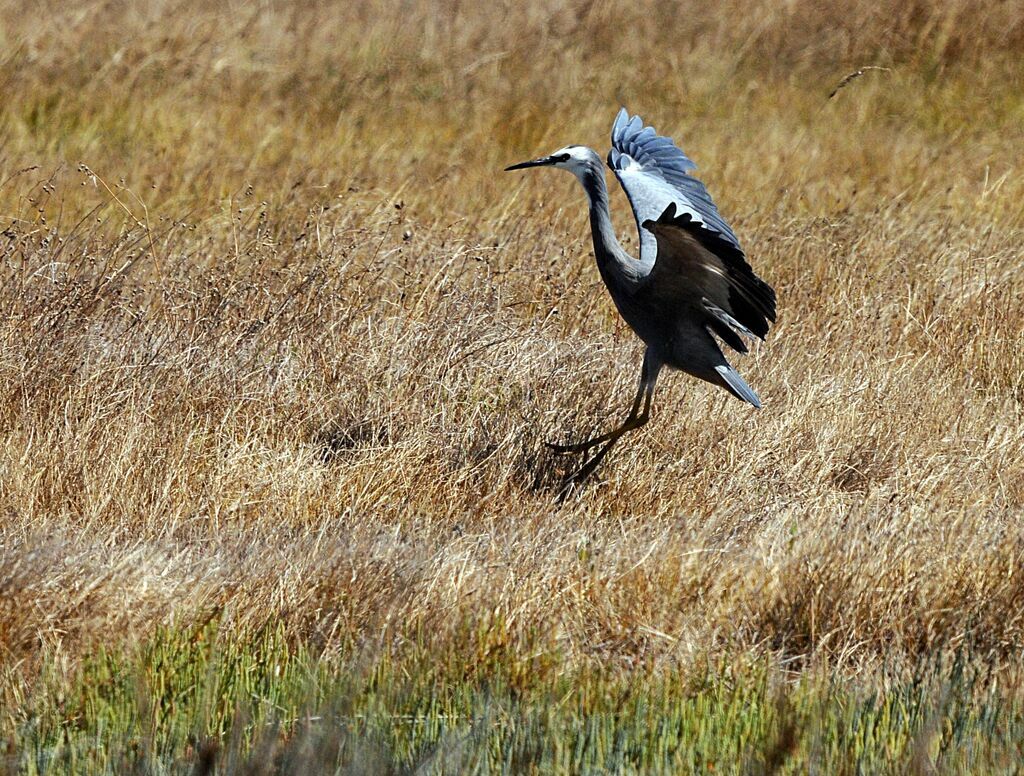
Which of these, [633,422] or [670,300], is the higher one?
[670,300]

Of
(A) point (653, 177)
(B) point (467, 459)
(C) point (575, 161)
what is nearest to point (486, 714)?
(B) point (467, 459)

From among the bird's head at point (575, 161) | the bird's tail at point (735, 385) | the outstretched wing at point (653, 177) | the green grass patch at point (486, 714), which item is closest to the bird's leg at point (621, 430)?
the bird's tail at point (735, 385)

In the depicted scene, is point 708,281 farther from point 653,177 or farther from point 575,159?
point 653,177

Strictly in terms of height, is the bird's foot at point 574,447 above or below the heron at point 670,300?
below

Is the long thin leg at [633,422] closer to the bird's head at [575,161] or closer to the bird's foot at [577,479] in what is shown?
the bird's foot at [577,479]

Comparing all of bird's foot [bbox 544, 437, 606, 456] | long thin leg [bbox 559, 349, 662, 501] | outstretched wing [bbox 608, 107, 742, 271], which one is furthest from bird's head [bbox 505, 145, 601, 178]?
bird's foot [bbox 544, 437, 606, 456]

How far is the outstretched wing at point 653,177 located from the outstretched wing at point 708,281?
46 centimetres

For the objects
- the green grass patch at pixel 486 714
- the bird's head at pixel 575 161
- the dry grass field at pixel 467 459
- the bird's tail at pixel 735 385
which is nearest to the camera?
the green grass patch at pixel 486 714

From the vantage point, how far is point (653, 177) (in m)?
6.11

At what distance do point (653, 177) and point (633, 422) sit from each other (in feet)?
4.03

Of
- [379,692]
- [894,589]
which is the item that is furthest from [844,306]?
[379,692]

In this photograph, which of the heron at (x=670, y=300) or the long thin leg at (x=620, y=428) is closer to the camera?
the heron at (x=670, y=300)

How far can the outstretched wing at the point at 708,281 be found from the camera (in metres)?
4.73

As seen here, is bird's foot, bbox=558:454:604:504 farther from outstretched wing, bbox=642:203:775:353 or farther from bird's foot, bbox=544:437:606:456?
outstretched wing, bbox=642:203:775:353
